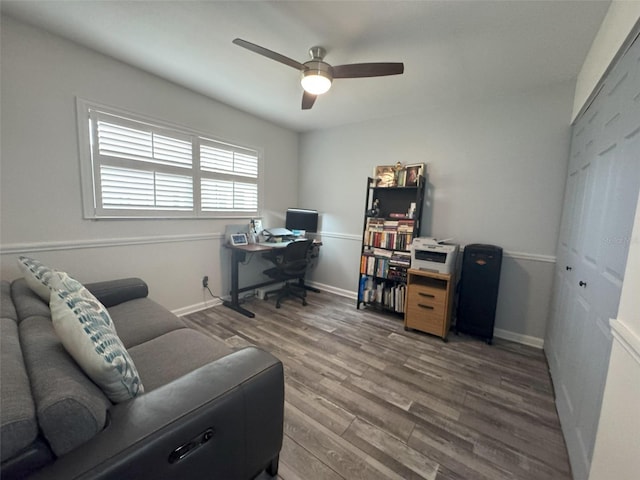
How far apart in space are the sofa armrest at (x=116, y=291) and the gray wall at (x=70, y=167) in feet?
1.44

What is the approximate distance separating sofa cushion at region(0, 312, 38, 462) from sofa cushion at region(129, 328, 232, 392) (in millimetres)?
477

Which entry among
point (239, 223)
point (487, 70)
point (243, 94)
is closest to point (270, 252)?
point (239, 223)

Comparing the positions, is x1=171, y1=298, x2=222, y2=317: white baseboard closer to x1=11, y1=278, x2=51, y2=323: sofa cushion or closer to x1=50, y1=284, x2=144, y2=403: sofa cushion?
x1=11, y1=278, x2=51, y2=323: sofa cushion

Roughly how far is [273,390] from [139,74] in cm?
297

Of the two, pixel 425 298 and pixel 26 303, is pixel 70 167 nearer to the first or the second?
pixel 26 303

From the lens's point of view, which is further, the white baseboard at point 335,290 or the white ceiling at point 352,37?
the white baseboard at point 335,290

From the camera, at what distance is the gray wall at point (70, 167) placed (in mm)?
1879

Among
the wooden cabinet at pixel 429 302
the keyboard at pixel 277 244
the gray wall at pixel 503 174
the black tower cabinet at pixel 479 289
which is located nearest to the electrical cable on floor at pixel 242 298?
the keyboard at pixel 277 244

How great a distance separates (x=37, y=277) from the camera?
1563 mm

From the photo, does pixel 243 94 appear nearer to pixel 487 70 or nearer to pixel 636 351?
pixel 487 70

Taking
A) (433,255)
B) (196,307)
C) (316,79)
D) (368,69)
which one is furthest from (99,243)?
(433,255)

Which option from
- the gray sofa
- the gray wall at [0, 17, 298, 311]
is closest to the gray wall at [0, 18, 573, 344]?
the gray wall at [0, 17, 298, 311]

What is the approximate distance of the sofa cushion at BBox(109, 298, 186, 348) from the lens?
1.59 meters

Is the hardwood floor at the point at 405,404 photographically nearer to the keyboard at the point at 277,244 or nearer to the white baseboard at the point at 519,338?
the white baseboard at the point at 519,338
